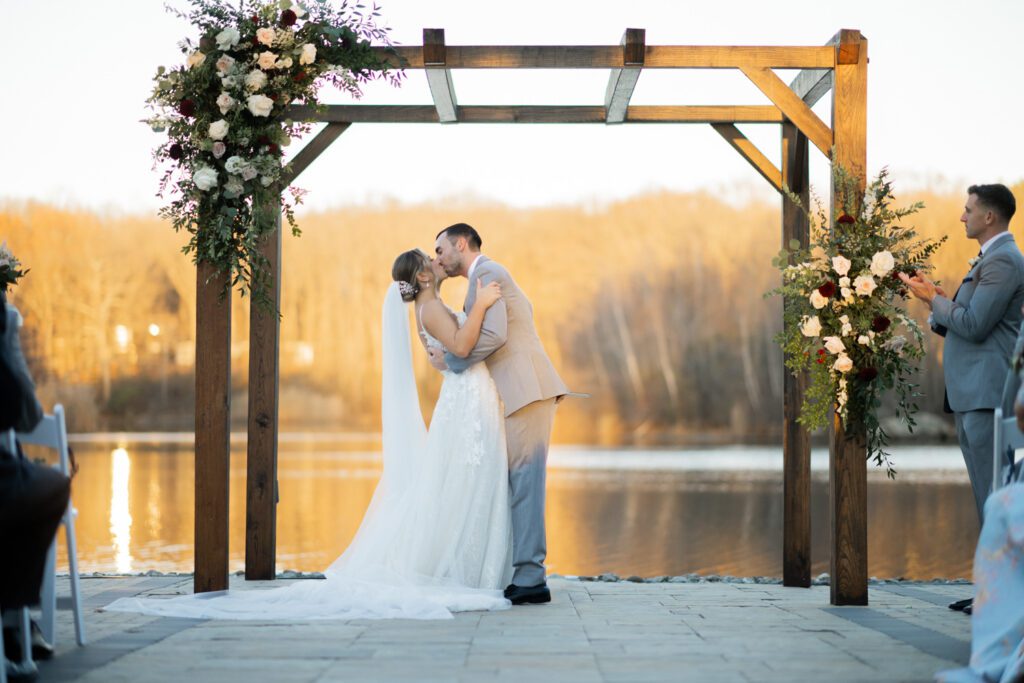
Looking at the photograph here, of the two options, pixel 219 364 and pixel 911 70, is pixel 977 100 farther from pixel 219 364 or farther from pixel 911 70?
pixel 219 364

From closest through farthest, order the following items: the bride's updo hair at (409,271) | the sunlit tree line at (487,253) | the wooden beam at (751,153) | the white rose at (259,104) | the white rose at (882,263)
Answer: the white rose at (882,263) < the white rose at (259,104) < the bride's updo hair at (409,271) < the wooden beam at (751,153) < the sunlit tree line at (487,253)

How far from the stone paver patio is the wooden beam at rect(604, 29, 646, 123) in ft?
8.42

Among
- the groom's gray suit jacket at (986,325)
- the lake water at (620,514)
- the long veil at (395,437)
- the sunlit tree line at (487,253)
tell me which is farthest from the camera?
the sunlit tree line at (487,253)

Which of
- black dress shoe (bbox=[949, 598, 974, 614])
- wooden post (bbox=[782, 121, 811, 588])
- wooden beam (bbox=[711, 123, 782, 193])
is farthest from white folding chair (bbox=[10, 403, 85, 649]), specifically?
wooden beam (bbox=[711, 123, 782, 193])

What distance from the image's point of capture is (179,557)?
33.5 ft

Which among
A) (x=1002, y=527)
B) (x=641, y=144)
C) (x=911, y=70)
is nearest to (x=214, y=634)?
(x=1002, y=527)

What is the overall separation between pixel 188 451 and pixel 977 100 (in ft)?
62.3

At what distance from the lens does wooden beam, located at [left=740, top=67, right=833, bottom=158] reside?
18.6 ft

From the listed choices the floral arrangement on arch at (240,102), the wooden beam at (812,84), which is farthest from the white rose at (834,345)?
the floral arrangement on arch at (240,102)

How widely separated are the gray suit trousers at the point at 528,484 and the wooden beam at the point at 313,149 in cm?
185

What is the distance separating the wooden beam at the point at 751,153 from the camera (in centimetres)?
678

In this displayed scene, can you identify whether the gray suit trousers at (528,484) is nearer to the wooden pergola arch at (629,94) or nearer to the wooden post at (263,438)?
the wooden pergola arch at (629,94)

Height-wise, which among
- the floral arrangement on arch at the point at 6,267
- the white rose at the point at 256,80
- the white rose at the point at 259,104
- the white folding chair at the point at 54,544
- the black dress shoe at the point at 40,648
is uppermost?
the white rose at the point at 256,80

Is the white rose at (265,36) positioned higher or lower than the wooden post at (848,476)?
higher
